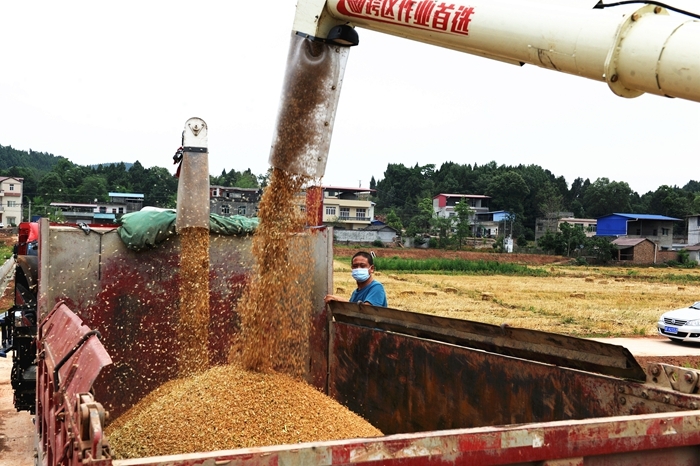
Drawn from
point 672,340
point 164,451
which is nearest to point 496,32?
point 164,451

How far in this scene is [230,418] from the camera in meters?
3.64

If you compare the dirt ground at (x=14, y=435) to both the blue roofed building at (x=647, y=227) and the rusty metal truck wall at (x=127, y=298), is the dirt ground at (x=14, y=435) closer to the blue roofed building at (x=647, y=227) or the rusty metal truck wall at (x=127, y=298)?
the rusty metal truck wall at (x=127, y=298)

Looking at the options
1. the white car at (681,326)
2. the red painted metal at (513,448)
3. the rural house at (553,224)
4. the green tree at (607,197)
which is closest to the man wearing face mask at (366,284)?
the red painted metal at (513,448)

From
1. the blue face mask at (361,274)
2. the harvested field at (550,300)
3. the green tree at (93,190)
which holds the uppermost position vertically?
the green tree at (93,190)

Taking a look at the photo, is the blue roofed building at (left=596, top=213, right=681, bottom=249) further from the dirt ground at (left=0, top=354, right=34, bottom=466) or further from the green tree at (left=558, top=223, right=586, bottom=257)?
the dirt ground at (left=0, top=354, right=34, bottom=466)

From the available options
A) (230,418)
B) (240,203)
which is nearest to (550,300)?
(240,203)

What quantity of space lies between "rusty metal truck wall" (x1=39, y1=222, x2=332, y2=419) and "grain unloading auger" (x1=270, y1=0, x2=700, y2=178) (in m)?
1.83

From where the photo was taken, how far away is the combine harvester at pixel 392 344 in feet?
7.16

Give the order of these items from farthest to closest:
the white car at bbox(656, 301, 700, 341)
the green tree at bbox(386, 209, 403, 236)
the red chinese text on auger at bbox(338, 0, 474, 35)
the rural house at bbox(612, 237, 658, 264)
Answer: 1. the green tree at bbox(386, 209, 403, 236)
2. the rural house at bbox(612, 237, 658, 264)
3. the white car at bbox(656, 301, 700, 341)
4. the red chinese text on auger at bbox(338, 0, 474, 35)

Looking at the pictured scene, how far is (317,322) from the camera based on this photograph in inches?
211

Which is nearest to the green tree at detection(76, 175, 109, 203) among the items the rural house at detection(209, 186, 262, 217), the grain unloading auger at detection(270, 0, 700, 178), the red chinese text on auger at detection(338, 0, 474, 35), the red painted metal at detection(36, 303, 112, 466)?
the rural house at detection(209, 186, 262, 217)

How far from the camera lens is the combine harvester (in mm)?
2182

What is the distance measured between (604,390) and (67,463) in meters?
2.15

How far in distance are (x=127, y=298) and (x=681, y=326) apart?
1218 cm
